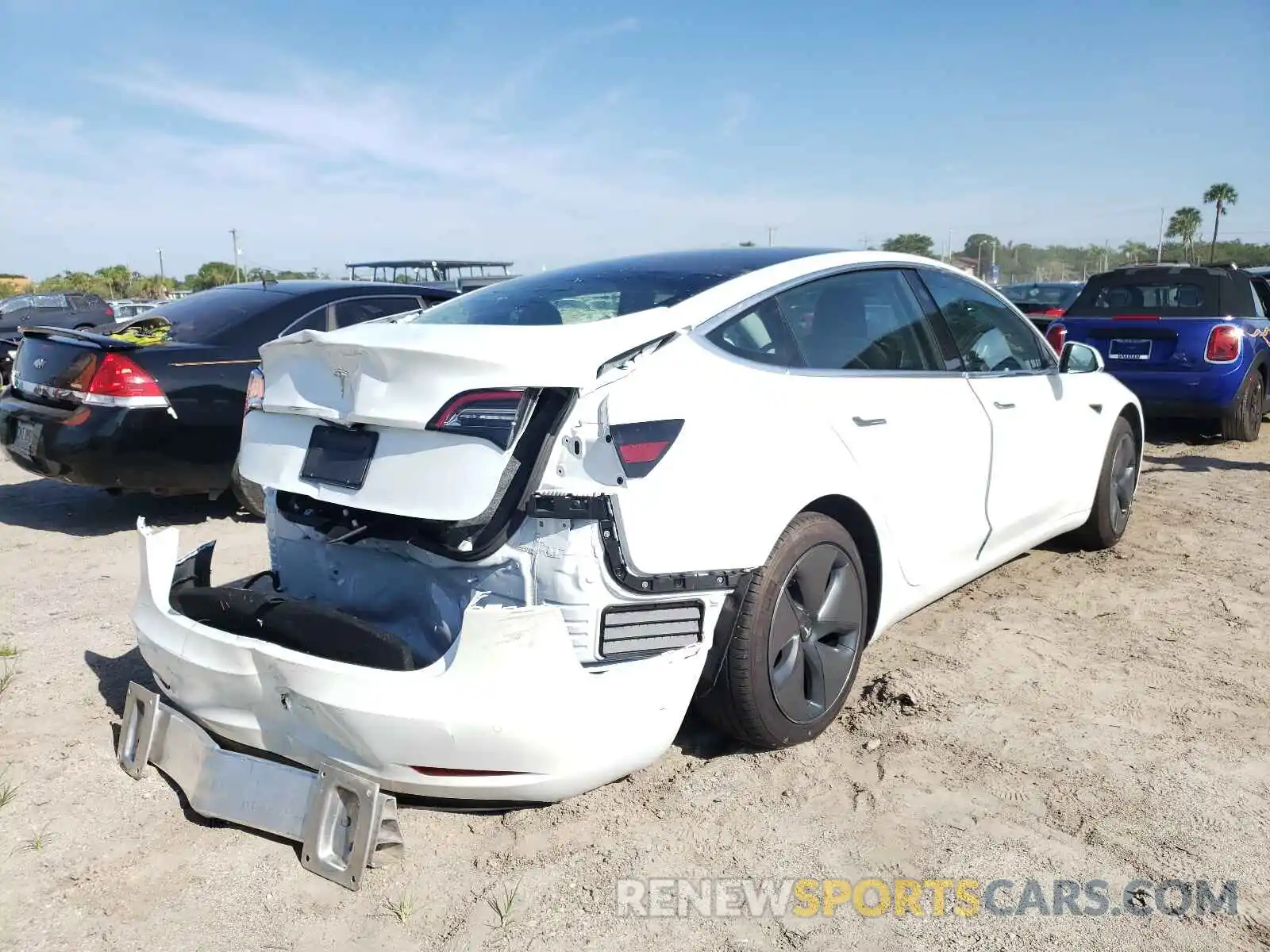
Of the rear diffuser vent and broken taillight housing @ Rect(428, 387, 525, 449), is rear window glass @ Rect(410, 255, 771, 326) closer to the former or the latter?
broken taillight housing @ Rect(428, 387, 525, 449)

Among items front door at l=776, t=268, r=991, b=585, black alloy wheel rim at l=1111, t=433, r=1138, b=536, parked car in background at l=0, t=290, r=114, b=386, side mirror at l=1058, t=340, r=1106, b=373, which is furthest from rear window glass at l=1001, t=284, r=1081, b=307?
parked car in background at l=0, t=290, r=114, b=386

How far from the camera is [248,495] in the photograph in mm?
4855

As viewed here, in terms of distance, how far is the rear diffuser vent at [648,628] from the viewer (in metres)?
2.29

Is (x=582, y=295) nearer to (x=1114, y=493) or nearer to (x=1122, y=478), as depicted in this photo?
(x=1114, y=493)

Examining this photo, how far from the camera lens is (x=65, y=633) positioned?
397 cm

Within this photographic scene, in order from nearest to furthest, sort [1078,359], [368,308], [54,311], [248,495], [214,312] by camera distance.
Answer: [1078,359], [248,495], [214,312], [368,308], [54,311]

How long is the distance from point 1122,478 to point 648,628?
3647 millimetres

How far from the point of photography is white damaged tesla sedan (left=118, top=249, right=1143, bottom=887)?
88.4 inches

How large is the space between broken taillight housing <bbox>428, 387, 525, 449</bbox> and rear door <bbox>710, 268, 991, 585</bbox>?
0.66m

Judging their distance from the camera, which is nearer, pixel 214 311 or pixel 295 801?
pixel 295 801

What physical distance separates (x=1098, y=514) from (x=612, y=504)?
3423 millimetres

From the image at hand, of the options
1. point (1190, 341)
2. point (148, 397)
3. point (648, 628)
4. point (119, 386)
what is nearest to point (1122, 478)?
point (648, 628)

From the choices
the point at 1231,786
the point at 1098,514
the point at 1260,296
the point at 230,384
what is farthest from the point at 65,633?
the point at 1260,296

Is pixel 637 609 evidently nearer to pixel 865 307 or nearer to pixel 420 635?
pixel 420 635
